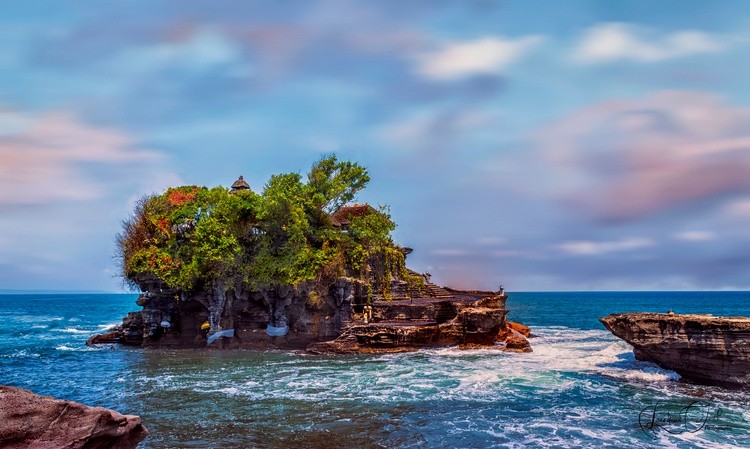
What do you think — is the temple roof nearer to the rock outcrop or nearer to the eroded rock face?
the rock outcrop

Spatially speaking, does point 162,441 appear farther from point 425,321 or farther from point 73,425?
point 425,321

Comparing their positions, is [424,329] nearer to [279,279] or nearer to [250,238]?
[279,279]

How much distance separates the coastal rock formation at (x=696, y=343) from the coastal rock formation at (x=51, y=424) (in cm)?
1988

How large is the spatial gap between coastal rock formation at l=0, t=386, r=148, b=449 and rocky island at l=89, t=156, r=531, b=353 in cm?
2168

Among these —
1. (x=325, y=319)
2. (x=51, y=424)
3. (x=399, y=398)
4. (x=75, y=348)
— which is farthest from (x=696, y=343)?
(x=75, y=348)

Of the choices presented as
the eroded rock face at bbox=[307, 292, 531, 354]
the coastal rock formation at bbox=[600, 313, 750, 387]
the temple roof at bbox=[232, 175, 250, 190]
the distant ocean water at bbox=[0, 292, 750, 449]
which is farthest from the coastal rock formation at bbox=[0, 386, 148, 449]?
the temple roof at bbox=[232, 175, 250, 190]

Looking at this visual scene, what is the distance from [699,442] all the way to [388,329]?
17565 mm

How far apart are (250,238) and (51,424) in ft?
83.7

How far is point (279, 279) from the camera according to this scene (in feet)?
102

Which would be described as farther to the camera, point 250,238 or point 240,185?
point 240,185

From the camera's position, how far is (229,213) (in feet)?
104

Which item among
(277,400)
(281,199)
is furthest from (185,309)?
(277,400)

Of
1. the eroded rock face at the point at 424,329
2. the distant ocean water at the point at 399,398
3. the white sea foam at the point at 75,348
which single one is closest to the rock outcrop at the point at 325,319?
the eroded rock face at the point at 424,329

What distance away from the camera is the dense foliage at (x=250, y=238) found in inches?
1221
